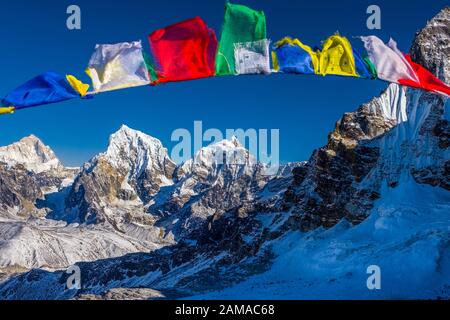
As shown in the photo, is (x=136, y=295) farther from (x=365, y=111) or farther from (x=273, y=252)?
(x=365, y=111)

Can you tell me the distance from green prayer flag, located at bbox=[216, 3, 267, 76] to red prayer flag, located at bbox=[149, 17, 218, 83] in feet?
1.14

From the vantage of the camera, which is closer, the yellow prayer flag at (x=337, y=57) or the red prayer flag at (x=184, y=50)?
the red prayer flag at (x=184, y=50)

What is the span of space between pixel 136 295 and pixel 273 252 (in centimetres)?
4679

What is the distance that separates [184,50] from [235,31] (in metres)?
2.08

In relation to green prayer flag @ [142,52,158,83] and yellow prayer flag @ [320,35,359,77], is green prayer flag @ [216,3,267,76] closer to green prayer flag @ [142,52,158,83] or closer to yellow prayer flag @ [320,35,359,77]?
green prayer flag @ [142,52,158,83]

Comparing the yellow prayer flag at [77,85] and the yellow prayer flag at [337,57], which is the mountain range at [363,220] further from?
the yellow prayer flag at [77,85]

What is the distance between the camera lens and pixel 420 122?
6422 inches

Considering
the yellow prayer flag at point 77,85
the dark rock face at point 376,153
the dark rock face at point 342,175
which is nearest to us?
the yellow prayer flag at point 77,85

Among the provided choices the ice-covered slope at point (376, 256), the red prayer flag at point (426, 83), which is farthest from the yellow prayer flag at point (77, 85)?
the ice-covered slope at point (376, 256)

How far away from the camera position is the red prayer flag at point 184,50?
74.8ft

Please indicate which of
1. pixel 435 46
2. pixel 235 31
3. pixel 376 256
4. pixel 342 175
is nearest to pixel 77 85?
pixel 235 31

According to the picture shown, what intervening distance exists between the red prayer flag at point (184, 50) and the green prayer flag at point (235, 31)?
348mm

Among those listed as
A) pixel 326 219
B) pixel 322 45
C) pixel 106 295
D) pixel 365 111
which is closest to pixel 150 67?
pixel 322 45

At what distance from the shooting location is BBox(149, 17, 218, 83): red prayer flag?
74.8ft
